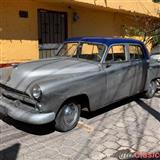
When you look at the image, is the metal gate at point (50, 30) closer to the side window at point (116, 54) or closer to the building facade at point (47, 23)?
the building facade at point (47, 23)

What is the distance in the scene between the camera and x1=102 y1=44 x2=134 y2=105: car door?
258 inches

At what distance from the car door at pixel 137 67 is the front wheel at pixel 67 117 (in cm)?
197

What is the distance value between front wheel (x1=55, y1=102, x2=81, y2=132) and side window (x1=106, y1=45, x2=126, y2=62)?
142cm

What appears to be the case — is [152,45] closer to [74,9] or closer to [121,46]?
[74,9]

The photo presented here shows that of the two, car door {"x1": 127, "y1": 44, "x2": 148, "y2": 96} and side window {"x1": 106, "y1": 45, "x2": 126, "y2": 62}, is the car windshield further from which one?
car door {"x1": 127, "y1": 44, "x2": 148, "y2": 96}

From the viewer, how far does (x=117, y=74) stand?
6746mm

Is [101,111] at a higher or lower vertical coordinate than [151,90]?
lower

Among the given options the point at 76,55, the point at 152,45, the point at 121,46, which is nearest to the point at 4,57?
the point at 76,55

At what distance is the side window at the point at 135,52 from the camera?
747 centimetres

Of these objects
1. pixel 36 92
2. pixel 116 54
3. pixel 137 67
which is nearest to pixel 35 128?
pixel 36 92

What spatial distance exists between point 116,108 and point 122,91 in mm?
660

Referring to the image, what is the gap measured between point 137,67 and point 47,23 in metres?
4.60

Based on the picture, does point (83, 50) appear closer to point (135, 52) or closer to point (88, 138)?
point (135, 52)

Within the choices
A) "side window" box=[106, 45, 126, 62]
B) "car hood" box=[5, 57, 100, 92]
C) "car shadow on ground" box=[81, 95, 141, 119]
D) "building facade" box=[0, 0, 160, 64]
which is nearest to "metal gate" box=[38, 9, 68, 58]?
"building facade" box=[0, 0, 160, 64]
